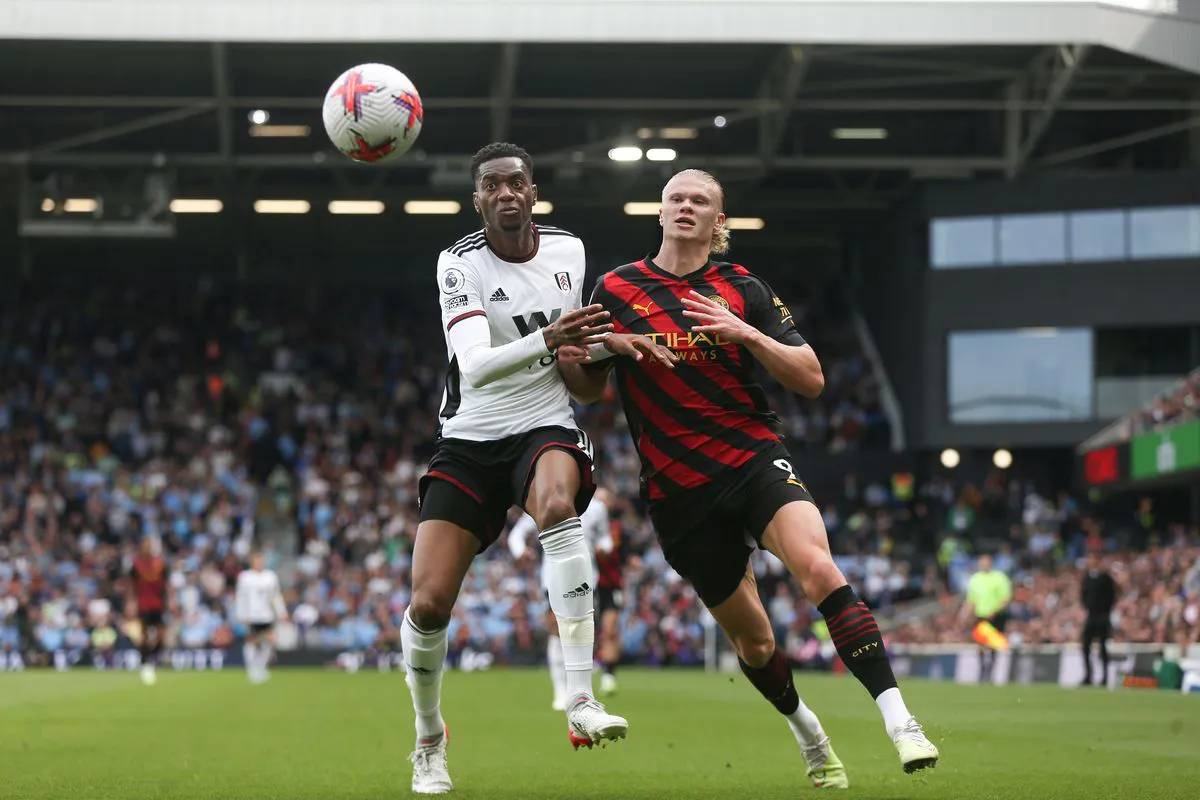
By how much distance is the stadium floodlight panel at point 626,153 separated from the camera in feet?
115

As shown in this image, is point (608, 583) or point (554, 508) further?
point (608, 583)

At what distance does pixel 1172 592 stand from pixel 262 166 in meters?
21.1

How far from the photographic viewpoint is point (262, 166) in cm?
3631

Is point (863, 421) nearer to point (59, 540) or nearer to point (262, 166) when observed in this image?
point (262, 166)

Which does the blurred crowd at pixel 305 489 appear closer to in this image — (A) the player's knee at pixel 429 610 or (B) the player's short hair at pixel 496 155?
(A) the player's knee at pixel 429 610

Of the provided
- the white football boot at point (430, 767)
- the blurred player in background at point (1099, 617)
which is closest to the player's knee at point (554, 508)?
the white football boot at point (430, 767)

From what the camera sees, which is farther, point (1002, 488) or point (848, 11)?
point (1002, 488)

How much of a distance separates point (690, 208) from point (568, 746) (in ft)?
16.9

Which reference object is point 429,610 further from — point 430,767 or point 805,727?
point 805,727

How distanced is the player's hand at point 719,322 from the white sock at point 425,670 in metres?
1.89

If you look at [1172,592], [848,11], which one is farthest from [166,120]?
[1172,592]

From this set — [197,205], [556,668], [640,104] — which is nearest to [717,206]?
[556,668]

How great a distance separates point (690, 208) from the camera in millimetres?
7453

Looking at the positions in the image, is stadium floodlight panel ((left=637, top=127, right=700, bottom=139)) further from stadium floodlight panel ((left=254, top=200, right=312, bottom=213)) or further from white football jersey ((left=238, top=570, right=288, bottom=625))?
white football jersey ((left=238, top=570, right=288, bottom=625))
